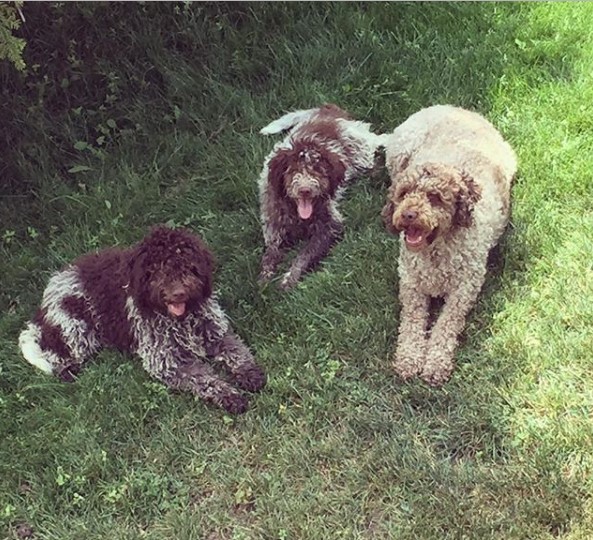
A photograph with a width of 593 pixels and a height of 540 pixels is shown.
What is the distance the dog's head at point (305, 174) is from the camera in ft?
16.3

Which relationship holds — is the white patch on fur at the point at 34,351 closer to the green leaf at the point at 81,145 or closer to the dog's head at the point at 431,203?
the green leaf at the point at 81,145

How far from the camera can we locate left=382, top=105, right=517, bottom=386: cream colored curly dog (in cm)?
429

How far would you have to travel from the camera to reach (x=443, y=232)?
439cm

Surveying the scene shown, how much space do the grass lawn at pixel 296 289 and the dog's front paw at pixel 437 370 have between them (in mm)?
58

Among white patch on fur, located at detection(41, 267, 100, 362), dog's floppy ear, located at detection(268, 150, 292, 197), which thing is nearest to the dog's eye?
dog's floppy ear, located at detection(268, 150, 292, 197)

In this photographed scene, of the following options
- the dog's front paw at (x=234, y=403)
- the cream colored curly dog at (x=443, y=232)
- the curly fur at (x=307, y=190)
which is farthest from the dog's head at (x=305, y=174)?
the dog's front paw at (x=234, y=403)

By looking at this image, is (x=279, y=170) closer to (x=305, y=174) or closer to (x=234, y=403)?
(x=305, y=174)

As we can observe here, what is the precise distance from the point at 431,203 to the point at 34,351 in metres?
2.26

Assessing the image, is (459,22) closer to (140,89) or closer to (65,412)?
(140,89)

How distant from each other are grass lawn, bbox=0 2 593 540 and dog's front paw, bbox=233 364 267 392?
0.07m

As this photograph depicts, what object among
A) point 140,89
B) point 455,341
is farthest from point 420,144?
point 140,89

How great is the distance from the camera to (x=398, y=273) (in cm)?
481

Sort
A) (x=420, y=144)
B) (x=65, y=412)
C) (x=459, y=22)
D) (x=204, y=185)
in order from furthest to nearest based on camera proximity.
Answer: (x=459, y=22) < (x=204, y=185) < (x=420, y=144) < (x=65, y=412)

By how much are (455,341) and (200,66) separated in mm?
3164
